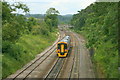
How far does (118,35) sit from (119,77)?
2806mm

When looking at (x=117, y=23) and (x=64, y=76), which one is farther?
(x=64, y=76)

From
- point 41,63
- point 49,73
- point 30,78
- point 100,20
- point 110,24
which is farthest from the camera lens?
point 41,63

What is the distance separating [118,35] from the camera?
12.3m

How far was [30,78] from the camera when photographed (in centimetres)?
1869

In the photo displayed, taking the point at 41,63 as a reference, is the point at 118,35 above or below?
above

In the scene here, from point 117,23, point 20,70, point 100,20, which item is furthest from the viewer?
point 20,70

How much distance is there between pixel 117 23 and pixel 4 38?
1466 centimetres

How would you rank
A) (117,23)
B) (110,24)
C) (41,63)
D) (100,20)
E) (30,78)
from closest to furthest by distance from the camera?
(117,23), (110,24), (100,20), (30,78), (41,63)

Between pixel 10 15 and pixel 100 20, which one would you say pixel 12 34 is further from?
pixel 100 20

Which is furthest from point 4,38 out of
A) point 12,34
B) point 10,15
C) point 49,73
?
point 49,73

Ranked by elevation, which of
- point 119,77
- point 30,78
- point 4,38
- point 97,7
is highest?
point 97,7

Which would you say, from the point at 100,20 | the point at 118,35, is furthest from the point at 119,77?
the point at 100,20

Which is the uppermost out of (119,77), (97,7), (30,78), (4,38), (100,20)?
(97,7)

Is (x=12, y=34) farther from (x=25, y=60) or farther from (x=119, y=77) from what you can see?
(x=119, y=77)
